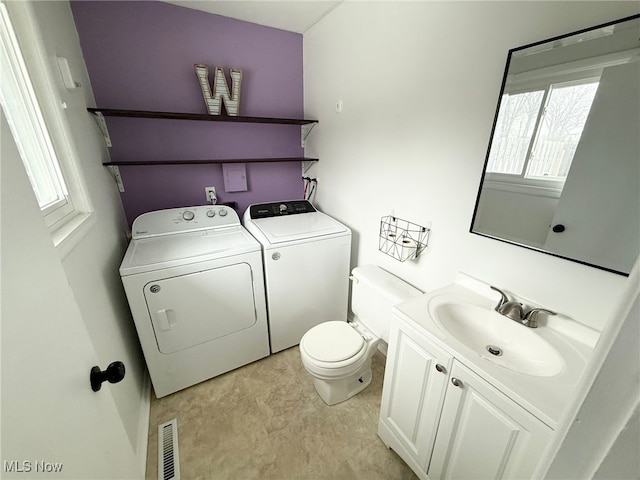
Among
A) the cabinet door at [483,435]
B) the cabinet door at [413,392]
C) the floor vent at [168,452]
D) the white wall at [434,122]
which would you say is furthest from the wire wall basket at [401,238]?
the floor vent at [168,452]

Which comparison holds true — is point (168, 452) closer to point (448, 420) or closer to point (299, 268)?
point (299, 268)

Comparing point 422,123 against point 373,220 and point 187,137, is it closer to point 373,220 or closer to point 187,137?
point 373,220

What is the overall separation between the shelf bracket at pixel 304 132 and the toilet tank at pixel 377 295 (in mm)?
1438

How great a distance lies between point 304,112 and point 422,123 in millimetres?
1410

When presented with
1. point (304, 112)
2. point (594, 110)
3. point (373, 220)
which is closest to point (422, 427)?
point (373, 220)

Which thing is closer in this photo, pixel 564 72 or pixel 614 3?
pixel 614 3

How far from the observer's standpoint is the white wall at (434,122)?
1.02 metres

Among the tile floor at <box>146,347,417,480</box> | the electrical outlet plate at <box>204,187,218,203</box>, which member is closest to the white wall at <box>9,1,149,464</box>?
the tile floor at <box>146,347,417,480</box>

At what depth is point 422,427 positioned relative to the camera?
120 cm

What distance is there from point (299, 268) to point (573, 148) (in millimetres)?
1559

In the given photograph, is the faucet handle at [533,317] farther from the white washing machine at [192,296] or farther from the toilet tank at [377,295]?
the white washing machine at [192,296]

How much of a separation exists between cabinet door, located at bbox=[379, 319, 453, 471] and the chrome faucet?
1.26ft

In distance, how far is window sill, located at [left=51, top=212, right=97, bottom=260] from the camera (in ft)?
3.11

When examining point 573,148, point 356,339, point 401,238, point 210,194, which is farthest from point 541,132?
point 210,194
